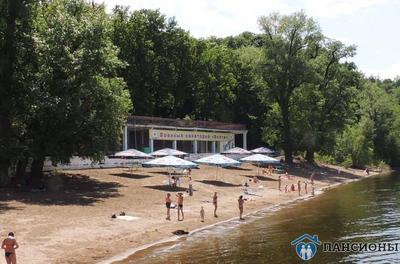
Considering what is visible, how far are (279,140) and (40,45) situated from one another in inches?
1802

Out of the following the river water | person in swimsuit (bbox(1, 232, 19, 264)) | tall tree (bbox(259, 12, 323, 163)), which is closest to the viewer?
person in swimsuit (bbox(1, 232, 19, 264))

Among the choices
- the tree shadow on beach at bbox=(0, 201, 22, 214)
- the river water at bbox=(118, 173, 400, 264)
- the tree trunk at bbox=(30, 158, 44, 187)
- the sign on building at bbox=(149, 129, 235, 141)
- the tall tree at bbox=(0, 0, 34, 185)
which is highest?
the tall tree at bbox=(0, 0, 34, 185)

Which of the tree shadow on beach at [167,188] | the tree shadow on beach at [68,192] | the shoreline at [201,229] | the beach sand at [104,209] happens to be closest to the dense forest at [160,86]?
the tree shadow on beach at [68,192]

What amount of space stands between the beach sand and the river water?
191 centimetres

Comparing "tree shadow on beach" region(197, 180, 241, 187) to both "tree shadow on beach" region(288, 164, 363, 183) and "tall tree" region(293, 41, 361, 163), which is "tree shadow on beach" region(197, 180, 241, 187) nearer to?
"tree shadow on beach" region(288, 164, 363, 183)

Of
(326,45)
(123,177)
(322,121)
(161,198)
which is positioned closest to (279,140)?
(322,121)

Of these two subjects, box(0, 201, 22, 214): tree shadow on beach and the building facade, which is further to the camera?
the building facade

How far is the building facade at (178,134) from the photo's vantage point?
60769 millimetres

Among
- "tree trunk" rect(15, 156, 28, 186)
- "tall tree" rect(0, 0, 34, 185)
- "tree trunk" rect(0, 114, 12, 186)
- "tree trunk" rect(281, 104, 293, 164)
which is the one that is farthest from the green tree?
"tree trunk" rect(281, 104, 293, 164)

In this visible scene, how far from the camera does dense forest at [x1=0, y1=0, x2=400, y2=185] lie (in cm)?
3700

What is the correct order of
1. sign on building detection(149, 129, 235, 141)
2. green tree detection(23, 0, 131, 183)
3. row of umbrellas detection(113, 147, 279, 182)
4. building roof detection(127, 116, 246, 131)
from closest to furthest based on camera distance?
green tree detection(23, 0, 131, 183) < row of umbrellas detection(113, 147, 279, 182) < building roof detection(127, 116, 246, 131) < sign on building detection(149, 129, 235, 141)

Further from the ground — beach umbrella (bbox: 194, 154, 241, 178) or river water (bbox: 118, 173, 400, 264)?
beach umbrella (bbox: 194, 154, 241, 178)

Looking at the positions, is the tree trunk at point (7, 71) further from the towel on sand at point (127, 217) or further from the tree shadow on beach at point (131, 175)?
the towel on sand at point (127, 217)

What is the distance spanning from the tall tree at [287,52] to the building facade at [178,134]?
915 cm
